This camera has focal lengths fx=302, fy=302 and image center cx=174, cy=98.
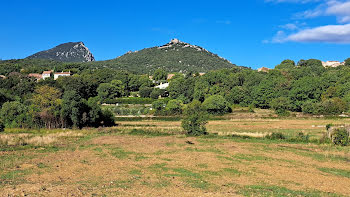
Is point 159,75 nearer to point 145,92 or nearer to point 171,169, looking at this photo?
point 145,92

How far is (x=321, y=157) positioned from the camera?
24734 mm

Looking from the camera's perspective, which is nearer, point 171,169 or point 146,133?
point 171,169

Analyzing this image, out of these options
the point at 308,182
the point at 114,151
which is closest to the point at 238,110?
the point at 114,151

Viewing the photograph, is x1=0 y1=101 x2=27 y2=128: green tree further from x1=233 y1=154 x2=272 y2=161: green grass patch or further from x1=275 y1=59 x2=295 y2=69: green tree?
x1=275 y1=59 x2=295 y2=69: green tree

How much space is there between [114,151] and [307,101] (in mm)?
65964

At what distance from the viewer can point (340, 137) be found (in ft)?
102

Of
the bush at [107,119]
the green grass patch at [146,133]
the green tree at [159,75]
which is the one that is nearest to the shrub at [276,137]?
the green grass patch at [146,133]

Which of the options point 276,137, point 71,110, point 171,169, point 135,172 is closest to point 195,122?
point 276,137

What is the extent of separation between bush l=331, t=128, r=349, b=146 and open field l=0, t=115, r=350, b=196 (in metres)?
1.88

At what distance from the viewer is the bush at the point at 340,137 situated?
101 feet

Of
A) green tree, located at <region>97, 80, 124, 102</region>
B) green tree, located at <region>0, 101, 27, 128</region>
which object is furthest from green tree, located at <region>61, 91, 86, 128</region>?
green tree, located at <region>97, 80, 124, 102</region>

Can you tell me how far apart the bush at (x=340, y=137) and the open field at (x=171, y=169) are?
188 centimetres

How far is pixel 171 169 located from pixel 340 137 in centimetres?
2103

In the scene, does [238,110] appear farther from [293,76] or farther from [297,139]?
[297,139]
